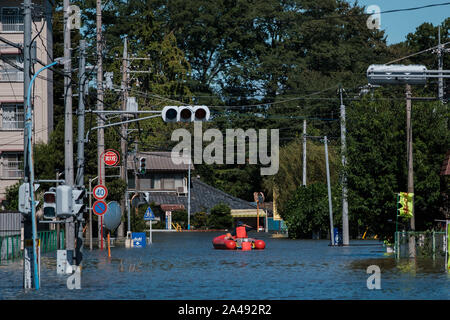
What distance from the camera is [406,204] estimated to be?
45.1 metres

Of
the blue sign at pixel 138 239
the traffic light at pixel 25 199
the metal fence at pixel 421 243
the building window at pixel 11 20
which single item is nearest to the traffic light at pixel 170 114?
the traffic light at pixel 25 199

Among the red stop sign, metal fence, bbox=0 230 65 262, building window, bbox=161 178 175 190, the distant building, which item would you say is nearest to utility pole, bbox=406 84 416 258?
the red stop sign

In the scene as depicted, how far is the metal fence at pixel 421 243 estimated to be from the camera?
4353 cm

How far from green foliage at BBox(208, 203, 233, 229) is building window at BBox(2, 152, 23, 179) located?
3794 cm

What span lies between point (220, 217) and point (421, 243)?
61.6 metres

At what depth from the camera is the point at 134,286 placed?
2867 centimetres

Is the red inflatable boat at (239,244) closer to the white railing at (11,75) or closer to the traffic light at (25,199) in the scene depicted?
the white railing at (11,75)

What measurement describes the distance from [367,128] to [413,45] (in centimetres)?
6121

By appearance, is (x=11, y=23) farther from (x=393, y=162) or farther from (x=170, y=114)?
(x=170, y=114)

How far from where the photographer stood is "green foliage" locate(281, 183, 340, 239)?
7525cm

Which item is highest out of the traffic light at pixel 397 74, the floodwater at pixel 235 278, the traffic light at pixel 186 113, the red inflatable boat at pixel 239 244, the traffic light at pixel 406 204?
the traffic light at pixel 397 74

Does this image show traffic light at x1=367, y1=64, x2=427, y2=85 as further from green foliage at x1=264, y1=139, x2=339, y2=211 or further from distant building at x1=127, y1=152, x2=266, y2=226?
distant building at x1=127, y1=152, x2=266, y2=226

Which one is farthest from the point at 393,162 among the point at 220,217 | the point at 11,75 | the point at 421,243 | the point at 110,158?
the point at 220,217

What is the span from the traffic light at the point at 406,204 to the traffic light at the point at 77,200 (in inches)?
809
